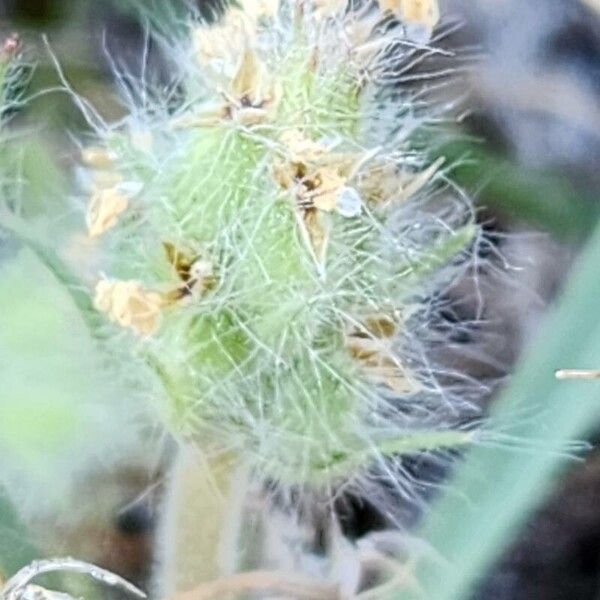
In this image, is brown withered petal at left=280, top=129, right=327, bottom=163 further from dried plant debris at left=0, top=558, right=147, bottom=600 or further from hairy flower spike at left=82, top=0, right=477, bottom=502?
dried plant debris at left=0, top=558, right=147, bottom=600

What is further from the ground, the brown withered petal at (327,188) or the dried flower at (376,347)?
the brown withered petal at (327,188)

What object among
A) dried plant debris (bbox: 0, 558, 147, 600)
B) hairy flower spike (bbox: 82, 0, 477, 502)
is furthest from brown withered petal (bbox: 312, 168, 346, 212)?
dried plant debris (bbox: 0, 558, 147, 600)

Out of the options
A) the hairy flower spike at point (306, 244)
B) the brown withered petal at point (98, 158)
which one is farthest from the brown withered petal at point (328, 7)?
the brown withered petal at point (98, 158)

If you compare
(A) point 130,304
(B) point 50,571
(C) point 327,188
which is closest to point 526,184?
(C) point 327,188

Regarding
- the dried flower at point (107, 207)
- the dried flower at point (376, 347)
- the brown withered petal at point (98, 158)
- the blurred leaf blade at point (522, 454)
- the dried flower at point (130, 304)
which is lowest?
the blurred leaf blade at point (522, 454)

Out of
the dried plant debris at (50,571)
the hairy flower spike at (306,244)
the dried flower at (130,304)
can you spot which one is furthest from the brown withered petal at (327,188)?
the dried plant debris at (50,571)

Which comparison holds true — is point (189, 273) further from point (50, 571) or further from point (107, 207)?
point (50, 571)

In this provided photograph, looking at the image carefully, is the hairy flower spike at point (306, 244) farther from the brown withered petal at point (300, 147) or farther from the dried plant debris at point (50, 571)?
the dried plant debris at point (50, 571)
